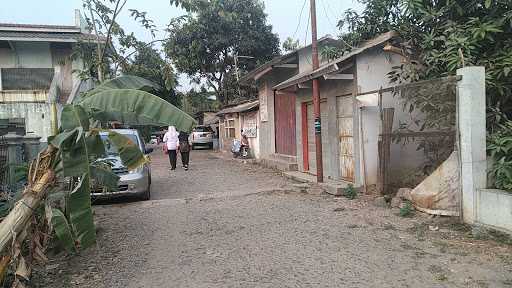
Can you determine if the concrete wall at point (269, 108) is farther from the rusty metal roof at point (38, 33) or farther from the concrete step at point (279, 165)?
the rusty metal roof at point (38, 33)

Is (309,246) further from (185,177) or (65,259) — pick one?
(185,177)

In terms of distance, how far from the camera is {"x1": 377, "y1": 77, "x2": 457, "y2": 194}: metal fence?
730 cm

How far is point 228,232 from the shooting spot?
7.04 m

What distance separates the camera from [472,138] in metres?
6.53

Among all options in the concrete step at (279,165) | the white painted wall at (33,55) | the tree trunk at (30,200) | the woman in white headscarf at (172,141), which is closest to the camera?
the tree trunk at (30,200)

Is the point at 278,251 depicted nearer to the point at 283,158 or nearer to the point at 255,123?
the point at 283,158

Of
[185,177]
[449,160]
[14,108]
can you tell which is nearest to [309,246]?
[449,160]

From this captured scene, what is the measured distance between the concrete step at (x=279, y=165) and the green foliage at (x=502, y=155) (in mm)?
8256

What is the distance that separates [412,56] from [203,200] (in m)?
5.46

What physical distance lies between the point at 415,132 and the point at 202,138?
27067 mm

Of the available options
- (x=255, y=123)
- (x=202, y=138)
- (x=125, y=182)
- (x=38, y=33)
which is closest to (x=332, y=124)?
(x=125, y=182)

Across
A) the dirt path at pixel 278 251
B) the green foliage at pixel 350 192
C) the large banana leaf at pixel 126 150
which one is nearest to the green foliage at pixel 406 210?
the dirt path at pixel 278 251

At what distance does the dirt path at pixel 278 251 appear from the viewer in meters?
4.87

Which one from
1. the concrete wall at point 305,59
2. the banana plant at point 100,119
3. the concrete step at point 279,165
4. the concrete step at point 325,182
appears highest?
the concrete wall at point 305,59
